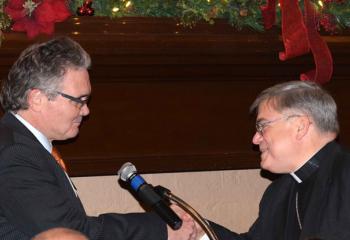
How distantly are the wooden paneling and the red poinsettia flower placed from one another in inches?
2.3

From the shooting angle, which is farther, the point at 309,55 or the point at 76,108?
the point at 309,55

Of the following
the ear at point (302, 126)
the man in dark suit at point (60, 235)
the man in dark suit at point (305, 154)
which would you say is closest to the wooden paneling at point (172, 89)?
the man in dark suit at point (305, 154)

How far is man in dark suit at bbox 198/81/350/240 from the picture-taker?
3508 mm

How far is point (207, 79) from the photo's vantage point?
4.45 m

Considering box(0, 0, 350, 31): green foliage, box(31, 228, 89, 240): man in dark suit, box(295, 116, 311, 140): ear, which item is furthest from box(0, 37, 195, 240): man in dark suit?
box(31, 228, 89, 240): man in dark suit

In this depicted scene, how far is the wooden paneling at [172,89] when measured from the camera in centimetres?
415

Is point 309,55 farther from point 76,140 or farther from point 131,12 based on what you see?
point 76,140

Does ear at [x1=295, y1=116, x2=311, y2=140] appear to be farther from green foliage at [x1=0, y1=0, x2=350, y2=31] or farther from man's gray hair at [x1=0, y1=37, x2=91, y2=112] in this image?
man's gray hair at [x1=0, y1=37, x2=91, y2=112]

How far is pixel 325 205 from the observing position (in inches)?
138

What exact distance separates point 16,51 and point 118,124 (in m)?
0.68

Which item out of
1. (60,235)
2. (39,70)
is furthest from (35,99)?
(60,235)

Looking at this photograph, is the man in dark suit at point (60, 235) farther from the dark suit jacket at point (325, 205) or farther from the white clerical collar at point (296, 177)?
the white clerical collar at point (296, 177)

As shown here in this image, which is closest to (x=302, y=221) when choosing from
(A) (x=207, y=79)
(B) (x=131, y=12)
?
(A) (x=207, y=79)

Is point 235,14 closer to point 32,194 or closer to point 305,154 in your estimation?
point 305,154
